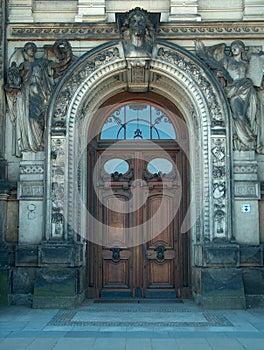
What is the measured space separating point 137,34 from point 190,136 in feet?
7.68

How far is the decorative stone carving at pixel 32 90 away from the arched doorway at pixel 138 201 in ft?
4.33

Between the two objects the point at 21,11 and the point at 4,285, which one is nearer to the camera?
the point at 4,285

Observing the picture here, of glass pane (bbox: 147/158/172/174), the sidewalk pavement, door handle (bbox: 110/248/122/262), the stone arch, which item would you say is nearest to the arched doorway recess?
the stone arch

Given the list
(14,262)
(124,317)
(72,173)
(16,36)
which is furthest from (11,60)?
(124,317)

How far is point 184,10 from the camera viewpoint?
10.4 m

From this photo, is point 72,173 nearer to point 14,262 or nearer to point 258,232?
point 14,262

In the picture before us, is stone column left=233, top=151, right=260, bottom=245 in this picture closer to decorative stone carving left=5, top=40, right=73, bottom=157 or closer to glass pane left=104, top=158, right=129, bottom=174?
glass pane left=104, top=158, right=129, bottom=174

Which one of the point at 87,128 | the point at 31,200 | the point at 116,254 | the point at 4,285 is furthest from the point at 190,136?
the point at 4,285

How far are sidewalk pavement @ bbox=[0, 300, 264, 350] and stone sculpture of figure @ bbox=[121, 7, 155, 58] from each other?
4.97m

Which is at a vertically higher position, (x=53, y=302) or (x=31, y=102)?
(x=31, y=102)

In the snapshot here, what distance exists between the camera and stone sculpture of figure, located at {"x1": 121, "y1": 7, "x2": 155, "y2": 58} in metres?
9.94

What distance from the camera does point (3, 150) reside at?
33.3 feet

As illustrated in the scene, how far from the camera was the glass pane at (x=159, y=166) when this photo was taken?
36.1 feet

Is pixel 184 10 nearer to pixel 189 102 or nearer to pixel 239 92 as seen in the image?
pixel 189 102
